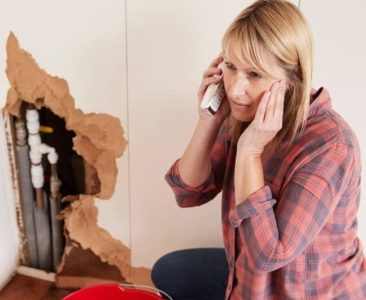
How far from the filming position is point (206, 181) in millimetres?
1120

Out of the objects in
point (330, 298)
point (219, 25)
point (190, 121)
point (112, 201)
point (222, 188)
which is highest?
point (219, 25)

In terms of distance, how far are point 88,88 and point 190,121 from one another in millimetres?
372

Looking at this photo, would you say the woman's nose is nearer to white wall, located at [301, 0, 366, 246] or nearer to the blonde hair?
the blonde hair

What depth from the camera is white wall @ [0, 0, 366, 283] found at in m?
1.14

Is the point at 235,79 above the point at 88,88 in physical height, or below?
above

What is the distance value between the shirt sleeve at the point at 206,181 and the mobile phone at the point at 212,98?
123mm

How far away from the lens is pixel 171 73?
127 centimetres

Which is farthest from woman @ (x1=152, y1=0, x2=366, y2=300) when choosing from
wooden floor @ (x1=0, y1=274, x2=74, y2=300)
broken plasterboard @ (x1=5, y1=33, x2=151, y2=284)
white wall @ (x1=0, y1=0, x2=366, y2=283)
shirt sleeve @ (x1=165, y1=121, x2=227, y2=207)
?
wooden floor @ (x1=0, y1=274, x2=74, y2=300)

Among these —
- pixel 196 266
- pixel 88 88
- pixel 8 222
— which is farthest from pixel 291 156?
pixel 8 222

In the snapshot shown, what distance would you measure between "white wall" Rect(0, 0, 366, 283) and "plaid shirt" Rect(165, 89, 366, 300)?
31 centimetres

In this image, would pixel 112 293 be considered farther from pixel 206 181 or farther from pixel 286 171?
pixel 286 171

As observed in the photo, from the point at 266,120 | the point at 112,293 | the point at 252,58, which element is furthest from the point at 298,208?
the point at 112,293

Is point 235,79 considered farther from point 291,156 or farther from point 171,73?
point 171,73

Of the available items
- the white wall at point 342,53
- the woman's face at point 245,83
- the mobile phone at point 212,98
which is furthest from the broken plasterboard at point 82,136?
the white wall at point 342,53
